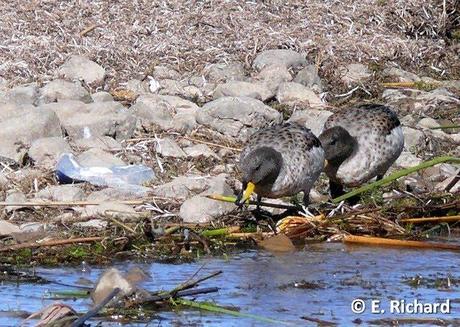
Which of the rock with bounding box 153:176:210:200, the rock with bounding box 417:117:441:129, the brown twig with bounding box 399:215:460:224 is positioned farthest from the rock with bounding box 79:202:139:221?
the rock with bounding box 417:117:441:129

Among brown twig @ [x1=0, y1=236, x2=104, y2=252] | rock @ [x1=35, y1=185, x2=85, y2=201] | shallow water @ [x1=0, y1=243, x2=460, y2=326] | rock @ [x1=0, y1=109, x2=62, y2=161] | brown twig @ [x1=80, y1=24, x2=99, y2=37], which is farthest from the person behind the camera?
brown twig @ [x1=80, y1=24, x2=99, y2=37]

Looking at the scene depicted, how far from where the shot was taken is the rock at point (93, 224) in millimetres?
9297

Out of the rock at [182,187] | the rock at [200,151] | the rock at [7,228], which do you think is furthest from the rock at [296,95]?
the rock at [7,228]

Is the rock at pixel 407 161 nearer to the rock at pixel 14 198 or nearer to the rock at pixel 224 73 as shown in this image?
the rock at pixel 224 73

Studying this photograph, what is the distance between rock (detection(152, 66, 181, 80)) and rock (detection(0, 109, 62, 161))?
2.31 m

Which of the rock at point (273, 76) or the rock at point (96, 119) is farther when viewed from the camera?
the rock at point (273, 76)

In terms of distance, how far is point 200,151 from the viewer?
11430 millimetres

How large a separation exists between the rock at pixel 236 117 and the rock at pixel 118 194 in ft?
6.28

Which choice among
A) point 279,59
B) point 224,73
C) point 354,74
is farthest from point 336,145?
point 354,74

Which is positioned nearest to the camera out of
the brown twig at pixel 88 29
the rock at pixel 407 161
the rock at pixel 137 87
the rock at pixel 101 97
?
the rock at pixel 407 161

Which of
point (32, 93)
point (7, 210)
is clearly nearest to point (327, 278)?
point (7, 210)

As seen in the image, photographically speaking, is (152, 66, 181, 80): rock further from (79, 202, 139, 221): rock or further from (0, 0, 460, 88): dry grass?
(79, 202, 139, 221): rock

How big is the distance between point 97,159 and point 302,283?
10.5ft

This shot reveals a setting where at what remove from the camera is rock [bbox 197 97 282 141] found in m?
12.0
